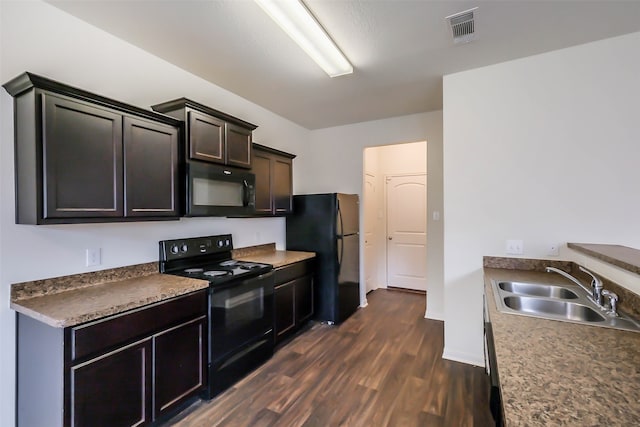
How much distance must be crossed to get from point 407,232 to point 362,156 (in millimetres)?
1744

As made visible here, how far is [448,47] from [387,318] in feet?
10.1

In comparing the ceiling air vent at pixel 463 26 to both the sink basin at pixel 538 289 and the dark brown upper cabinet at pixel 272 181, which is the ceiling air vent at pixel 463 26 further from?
the dark brown upper cabinet at pixel 272 181

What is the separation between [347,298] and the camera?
3809 mm

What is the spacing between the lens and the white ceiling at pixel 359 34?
181cm

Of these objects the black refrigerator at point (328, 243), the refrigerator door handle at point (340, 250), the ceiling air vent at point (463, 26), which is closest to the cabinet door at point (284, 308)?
the black refrigerator at point (328, 243)

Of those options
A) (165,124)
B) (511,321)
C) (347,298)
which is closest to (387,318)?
(347,298)

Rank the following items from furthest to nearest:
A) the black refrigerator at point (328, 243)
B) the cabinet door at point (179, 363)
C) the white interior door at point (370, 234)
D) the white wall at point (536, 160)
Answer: the white interior door at point (370, 234), the black refrigerator at point (328, 243), the white wall at point (536, 160), the cabinet door at point (179, 363)

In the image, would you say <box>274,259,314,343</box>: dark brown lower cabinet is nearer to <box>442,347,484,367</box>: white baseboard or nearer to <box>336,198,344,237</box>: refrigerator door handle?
<box>336,198,344,237</box>: refrigerator door handle

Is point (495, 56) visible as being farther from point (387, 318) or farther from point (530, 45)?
point (387, 318)

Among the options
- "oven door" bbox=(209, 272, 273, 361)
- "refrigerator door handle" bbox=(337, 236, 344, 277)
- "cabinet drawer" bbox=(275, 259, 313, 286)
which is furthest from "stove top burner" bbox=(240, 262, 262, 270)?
"refrigerator door handle" bbox=(337, 236, 344, 277)

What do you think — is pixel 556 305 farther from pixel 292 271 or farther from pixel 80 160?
pixel 80 160

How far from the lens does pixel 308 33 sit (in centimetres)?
196

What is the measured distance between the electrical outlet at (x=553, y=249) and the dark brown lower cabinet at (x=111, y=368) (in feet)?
9.07

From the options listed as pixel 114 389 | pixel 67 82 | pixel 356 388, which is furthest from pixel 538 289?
pixel 67 82
